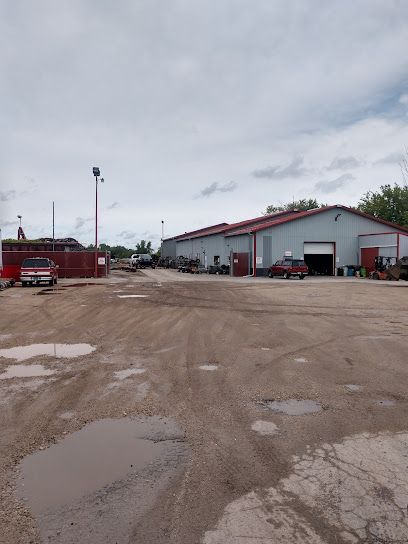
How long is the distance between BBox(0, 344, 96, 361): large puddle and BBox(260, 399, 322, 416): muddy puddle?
4.18 meters

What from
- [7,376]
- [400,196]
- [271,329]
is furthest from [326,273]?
[7,376]

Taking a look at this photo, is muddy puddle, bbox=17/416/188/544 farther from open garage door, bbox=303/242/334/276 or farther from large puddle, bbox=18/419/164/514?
open garage door, bbox=303/242/334/276

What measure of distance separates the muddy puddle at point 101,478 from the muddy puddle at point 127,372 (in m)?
1.85

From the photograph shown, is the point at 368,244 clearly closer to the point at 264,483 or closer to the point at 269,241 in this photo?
the point at 269,241

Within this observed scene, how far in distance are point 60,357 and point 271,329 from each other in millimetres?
5317

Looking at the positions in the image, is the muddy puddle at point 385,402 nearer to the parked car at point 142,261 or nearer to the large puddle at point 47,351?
the large puddle at point 47,351

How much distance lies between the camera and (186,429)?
478 centimetres

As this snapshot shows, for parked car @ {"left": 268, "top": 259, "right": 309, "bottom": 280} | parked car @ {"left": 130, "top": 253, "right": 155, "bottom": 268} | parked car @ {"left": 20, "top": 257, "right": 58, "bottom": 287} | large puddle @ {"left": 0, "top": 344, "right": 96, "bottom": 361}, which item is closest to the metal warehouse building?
parked car @ {"left": 268, "top": 259, "right": 309, "bottom": 280}

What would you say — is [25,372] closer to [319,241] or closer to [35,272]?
[35,272]

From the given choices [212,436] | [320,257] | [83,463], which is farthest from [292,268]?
[83,463]

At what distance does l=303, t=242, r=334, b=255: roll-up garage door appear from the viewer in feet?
141

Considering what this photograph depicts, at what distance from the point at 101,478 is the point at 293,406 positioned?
103 inches

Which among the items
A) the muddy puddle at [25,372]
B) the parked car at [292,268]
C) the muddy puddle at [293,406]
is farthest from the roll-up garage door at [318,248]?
the muddy puddle at [293,406]

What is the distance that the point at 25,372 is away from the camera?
7078mm
